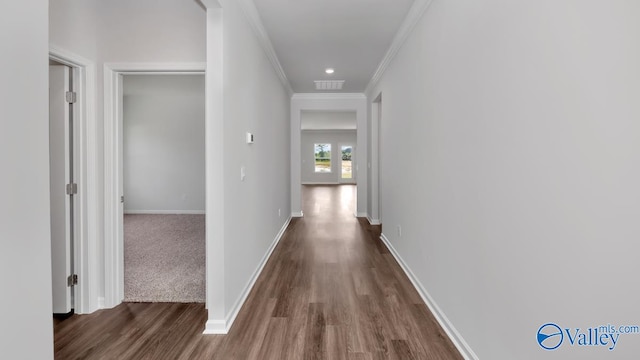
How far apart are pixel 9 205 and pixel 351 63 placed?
4.37 meters

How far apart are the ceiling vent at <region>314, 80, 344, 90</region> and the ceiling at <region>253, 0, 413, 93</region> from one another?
0.44 m

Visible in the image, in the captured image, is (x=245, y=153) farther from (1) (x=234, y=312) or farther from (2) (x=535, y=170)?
(2) (x=535, y=170)

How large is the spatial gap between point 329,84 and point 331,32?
227cm

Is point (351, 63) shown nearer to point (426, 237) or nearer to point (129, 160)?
point (426, 237)

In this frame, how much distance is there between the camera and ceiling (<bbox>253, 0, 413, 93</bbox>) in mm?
2943

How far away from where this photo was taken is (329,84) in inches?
228

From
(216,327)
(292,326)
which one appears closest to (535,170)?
(292,326)

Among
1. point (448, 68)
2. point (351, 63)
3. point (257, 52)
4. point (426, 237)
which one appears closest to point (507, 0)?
point (448, 68)

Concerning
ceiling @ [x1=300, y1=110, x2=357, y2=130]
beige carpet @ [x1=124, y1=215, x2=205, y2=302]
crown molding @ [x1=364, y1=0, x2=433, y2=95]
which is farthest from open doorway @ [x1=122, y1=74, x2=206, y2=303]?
crown molding @ [x1=364, y1=0, x2=433, y2=95]

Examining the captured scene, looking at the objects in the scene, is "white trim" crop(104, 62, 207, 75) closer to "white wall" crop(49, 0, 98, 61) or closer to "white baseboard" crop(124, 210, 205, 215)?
"white wall" crop(49, 0, 98, 61)

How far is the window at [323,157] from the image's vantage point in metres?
15.6

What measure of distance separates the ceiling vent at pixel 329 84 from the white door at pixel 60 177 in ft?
12.7

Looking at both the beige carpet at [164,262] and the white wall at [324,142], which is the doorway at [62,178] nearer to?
the beige carpet at [164,262]

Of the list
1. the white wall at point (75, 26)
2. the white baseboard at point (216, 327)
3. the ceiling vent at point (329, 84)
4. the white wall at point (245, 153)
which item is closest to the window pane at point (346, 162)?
the ceiling vent at point (329, 84)
